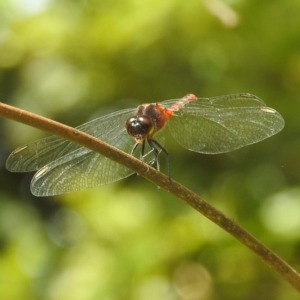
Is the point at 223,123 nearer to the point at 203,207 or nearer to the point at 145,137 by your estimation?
the point at 145,137

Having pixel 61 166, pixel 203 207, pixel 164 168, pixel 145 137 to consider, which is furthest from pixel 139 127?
pixel 203 207

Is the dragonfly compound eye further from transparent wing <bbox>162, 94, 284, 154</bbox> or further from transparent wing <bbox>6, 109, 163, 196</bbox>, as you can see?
transparent wing <bbox>162, 94, 284, 154</bbox>

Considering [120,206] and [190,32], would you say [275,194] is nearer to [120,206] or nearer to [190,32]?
[120,206]

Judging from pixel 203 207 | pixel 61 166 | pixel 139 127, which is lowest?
pixel 203 207

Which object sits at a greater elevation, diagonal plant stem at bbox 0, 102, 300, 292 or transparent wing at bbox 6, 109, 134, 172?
transparent wing at bbox 6, 109, 134, 172

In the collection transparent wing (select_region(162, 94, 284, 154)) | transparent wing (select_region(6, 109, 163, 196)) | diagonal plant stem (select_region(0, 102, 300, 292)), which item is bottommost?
diagonal plant stem (select_region(0, 102, 300, 292))

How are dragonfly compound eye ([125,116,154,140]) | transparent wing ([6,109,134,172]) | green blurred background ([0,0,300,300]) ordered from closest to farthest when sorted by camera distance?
transparent wing ([6,109,134,172]), dragonfly compound eye ([125,116,154,140]), green blurred background ([0,0,300,300])

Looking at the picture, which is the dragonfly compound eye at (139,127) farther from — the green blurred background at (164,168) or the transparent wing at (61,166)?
the green blurred background at (164,168)

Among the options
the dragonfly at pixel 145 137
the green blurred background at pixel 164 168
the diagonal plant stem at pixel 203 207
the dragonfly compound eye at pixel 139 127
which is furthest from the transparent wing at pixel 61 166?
the diagonal plant stem at pixel 203 207

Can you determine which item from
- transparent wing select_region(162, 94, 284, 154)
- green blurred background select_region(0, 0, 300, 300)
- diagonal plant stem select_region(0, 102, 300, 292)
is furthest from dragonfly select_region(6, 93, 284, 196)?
diagonal plant stem select_region(0, 102, 300, 292)
